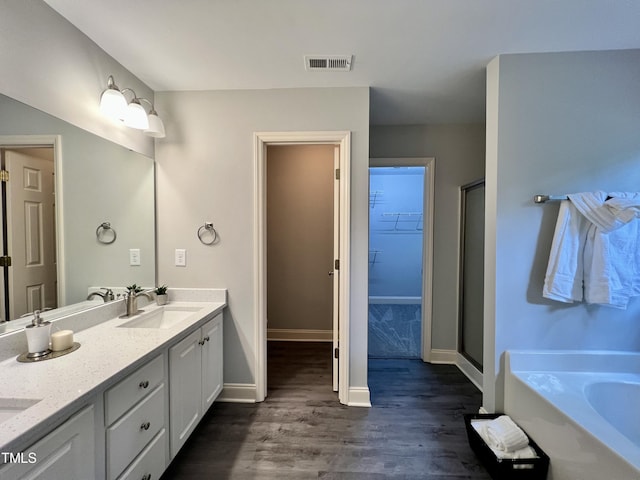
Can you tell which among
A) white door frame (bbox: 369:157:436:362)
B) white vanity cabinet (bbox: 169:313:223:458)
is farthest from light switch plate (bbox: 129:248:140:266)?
white door frame (bbox: 369:157:436:362)

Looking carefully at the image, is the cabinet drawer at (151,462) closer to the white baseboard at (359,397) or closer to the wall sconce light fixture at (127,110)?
the white baseboard at (359,397)

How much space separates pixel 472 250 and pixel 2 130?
321cm

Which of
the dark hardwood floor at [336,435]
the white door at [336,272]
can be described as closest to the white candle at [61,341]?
the dark hardwood floor at [336,435]

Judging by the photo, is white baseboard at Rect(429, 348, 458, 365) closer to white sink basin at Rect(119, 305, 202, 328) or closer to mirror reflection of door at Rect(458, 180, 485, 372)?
mirror reflection of door at Rect(458, 180, 485, 372)

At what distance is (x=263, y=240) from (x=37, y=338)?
131 cm

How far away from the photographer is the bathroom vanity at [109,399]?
2.70 ft

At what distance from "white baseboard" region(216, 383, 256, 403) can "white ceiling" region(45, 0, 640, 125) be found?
7.55 ft

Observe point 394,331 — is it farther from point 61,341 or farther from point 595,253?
point 61,341

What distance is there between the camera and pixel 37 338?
3.91ft

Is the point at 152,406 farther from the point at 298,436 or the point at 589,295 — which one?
the point at 589,295

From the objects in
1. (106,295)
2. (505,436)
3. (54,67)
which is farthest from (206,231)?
(505,436)

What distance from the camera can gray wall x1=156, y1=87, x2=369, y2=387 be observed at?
2080 mm

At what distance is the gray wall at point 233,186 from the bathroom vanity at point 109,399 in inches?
12.6

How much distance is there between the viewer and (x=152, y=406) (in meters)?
1.31
